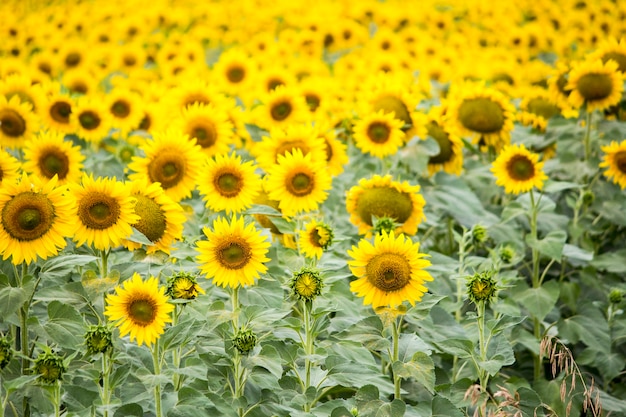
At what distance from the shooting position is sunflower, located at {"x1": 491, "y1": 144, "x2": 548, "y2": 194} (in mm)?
3615

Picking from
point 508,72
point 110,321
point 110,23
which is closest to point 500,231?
point 110,321

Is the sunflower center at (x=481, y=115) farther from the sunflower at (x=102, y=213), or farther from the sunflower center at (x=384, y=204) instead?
the sunflower at (x=102, y=213)

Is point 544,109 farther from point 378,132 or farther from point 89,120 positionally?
point 89,120

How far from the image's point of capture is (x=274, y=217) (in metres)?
3.29

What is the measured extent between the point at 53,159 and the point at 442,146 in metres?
1.99

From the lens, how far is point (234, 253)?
2551 mm

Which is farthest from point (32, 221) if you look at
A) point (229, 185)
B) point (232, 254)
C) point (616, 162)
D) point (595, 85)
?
point (595, 85)

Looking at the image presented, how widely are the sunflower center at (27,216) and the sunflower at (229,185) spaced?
2.46 feet

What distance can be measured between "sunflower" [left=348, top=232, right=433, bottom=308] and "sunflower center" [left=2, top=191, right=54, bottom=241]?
99cm

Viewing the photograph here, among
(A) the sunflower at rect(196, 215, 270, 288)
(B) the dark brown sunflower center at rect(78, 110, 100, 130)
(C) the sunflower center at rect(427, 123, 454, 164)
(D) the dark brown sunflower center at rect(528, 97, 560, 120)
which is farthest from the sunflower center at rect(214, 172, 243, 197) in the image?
(D) the dark brown sunflower center at rect(528, 97, 560, 120)

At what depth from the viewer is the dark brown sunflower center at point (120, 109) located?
4781 millimetres

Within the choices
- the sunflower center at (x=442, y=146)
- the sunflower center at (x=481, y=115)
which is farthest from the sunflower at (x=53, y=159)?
the sunflower center at (x=481, y=115)

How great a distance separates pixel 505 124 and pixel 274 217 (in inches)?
68.7

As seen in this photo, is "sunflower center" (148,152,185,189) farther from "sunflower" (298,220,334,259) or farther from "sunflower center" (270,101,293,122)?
"sunflower center" (270,101,293,122)
